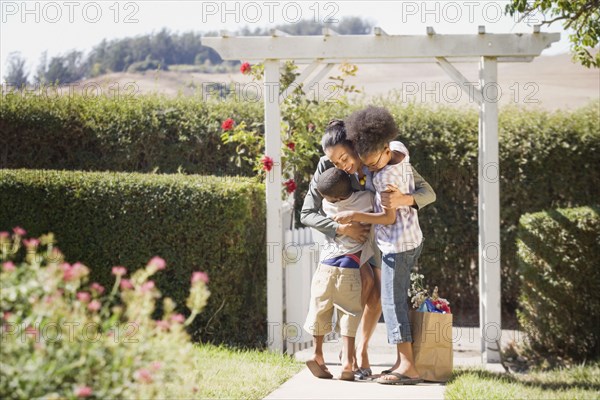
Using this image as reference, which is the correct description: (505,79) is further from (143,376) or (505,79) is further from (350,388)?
(143,376)

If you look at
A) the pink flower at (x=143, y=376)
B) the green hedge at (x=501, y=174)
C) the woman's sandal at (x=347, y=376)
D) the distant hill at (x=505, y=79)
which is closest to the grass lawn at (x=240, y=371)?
the woman's sandal at (x=347, y=376)

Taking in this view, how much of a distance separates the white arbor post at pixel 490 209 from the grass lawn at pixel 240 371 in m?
1.68

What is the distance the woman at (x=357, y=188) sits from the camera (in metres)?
5.88

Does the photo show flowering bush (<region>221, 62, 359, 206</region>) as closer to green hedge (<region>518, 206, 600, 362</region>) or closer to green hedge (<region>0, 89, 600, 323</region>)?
green hedge (<region>0, 89, 600, 323</region>)

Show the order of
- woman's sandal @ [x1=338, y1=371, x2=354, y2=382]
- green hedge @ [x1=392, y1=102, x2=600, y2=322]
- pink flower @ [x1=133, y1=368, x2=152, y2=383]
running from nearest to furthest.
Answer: pink flower @ [x1=133, y1=368, x2=152, y2=383]
woman's sandal @ [x1=338, y1=371, x2=354, y2=382]
green hedge @ [x1=392, y1=102, x2=600, y2=322]

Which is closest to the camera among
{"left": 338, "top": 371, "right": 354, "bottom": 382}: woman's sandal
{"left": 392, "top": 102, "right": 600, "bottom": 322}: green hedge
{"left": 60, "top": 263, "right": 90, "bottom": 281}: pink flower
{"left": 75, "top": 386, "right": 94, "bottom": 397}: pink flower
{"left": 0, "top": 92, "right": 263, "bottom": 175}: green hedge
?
{"left": 75, "top": 386, "right": 94, "bottom": 397}: pink flower

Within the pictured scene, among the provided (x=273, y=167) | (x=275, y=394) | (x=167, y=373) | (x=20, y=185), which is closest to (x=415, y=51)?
(x=273, y=167)

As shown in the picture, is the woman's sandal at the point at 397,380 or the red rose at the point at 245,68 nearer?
the woman's sandal at the point at 397,380

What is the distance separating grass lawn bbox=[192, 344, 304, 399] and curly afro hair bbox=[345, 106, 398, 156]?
1750mm

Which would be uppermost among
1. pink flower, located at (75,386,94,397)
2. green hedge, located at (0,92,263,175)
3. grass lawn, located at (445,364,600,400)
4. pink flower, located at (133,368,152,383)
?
green hedge, located at (0,92,263,175)

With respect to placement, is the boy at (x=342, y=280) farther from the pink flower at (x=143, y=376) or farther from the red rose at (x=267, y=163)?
the pink flower at (x=143, y=376)

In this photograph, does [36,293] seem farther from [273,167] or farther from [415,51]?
[415,51]

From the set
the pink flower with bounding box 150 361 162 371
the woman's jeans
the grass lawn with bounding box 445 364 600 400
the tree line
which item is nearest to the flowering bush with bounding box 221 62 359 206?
the woman's jeans

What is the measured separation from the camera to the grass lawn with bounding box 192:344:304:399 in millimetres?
5723
